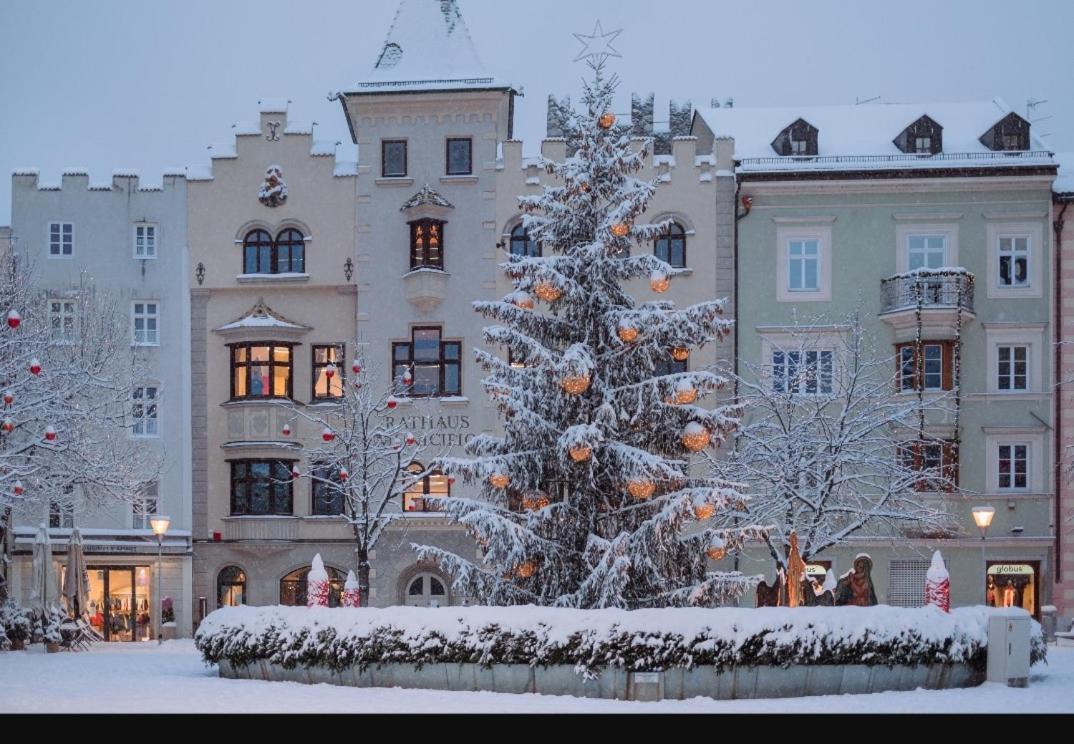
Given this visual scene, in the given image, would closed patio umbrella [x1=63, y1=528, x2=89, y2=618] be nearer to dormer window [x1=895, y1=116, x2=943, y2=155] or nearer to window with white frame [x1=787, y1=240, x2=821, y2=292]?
window with white frame [x1=787, y1=240, x2=821, y2=292]

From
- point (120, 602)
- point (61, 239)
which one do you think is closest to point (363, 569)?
point (120, 602)

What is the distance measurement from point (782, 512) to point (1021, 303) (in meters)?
9.00

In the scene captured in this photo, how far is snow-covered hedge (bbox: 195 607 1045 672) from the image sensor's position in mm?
18172

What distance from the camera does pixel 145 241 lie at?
3928 cm

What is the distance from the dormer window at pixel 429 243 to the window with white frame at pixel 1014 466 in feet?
51.2

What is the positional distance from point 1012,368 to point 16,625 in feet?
82.2

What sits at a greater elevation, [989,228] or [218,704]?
[989,228]

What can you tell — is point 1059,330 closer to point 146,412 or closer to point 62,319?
point 146,412

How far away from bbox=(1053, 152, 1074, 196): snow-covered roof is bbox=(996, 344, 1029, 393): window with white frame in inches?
Answer: 166

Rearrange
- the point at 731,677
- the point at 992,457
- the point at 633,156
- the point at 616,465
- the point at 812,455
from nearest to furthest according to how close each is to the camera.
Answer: the point at 731,677, the point at 616,465, the point at 633,156, the point at 812,455, the point at 992,457

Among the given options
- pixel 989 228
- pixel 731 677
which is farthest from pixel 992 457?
pixel 731 677

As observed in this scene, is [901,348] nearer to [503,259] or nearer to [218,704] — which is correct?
[503,259]

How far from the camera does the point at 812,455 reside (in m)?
33.5

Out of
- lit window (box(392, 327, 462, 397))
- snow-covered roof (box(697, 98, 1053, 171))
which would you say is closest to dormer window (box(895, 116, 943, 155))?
snow-covered roof (box(697, 98, 1053, 171))
